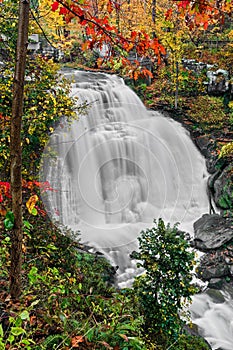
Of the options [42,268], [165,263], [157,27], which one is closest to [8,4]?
[42,268]

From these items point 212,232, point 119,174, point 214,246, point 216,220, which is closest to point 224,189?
point 216,220

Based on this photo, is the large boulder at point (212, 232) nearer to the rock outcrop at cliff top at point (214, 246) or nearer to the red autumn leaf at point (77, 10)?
the rock outcrop at cliff top at point (214, 246)

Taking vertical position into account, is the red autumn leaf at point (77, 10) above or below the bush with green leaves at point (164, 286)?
above

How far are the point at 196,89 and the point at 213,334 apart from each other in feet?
Result: 34.0

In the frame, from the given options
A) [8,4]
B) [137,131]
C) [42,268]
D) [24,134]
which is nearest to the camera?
[42,268]

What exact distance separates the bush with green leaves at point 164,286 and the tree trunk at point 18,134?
2.80 metres

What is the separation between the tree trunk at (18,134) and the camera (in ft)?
4.83

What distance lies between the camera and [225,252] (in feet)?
24.5

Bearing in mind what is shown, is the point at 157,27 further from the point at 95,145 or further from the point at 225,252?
the point at 225,252

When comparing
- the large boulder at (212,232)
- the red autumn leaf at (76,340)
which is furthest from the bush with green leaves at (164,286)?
the large boulder at (212,232)

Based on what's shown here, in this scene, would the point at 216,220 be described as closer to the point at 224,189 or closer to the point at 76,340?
the point at 224,189

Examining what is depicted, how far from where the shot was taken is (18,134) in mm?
1555

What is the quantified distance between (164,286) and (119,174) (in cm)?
566

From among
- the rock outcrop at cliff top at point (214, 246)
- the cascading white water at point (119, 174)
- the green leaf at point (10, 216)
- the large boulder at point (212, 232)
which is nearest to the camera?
the green leaf at point (10, 216)
